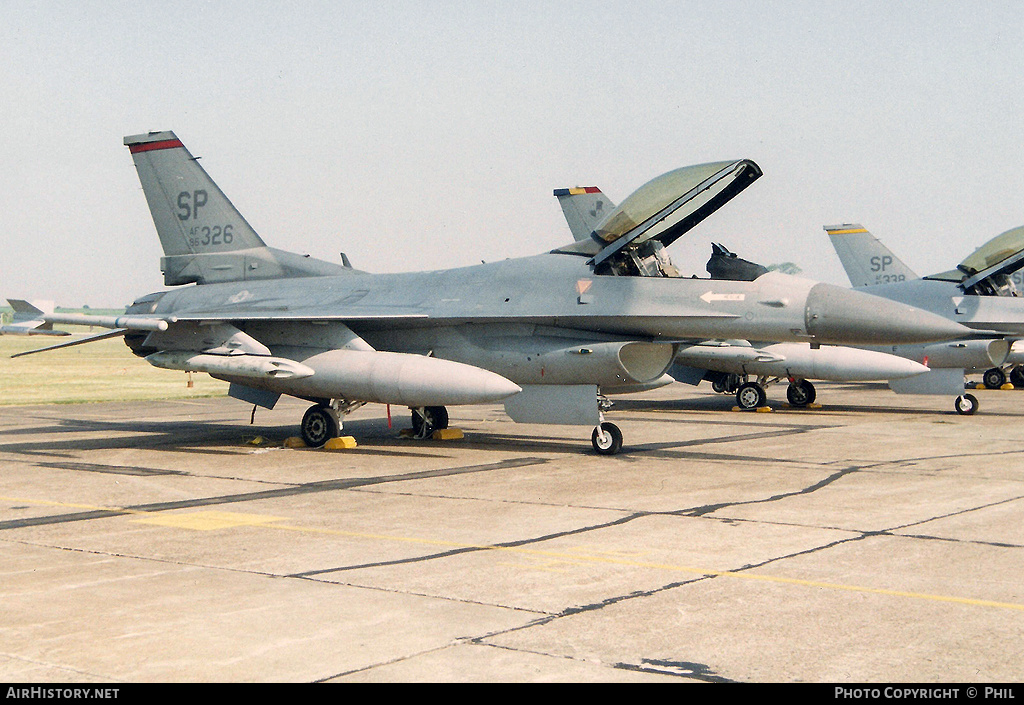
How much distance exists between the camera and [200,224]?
17.0 m

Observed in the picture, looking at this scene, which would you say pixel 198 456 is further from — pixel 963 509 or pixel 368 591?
pixel 963 509

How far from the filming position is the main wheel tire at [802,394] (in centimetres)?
2331

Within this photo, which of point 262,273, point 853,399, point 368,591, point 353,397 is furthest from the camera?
point 853,399

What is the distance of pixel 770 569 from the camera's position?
689cm

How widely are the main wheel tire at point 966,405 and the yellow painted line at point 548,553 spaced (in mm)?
15877

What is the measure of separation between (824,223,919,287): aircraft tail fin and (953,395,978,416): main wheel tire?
9.45 meters

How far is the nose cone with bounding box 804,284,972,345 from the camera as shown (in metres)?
12.6

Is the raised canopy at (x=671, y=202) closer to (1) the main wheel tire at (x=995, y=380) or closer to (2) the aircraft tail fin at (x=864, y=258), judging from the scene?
(2) the aircraft tail fin at (x=864, y=258)

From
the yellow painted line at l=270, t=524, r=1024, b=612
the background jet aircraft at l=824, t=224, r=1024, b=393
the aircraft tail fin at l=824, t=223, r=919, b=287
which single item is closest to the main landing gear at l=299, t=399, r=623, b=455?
the yellow painted line at l=270, t=524, r=1024, b=612

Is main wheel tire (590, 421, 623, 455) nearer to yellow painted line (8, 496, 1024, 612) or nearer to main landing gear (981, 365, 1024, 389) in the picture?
yellow painted line (8, 496, 1024, 612)

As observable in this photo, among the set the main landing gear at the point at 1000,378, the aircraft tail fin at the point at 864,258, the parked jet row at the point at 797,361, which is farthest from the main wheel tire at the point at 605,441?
the main landing gear at the point at 1000,378
